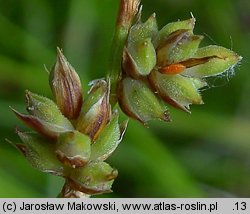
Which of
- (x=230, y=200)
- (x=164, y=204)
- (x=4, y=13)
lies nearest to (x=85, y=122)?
(x=164, y=204)

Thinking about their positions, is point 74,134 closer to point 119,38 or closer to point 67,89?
point 67,89

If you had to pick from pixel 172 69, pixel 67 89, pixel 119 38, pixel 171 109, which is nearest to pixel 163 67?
pixel 172 69

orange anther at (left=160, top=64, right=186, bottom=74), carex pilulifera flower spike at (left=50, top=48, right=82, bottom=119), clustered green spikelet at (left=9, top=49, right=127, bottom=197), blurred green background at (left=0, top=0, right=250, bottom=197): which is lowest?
blurred green background at (left=0, top=0, right=250, bottom=197)

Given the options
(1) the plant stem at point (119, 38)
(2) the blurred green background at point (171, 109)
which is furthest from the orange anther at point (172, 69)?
(2) the blurred green background at point (171, 109)

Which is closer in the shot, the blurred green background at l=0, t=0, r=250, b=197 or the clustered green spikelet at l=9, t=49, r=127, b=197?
the clustered green spikelet at l=9, t=49, r=127, b=197

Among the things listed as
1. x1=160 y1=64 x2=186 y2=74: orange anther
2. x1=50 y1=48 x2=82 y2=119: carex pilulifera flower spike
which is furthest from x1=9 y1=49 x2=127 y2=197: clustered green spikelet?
x1=160 y1=64 x2=186 y2=74: orange anther

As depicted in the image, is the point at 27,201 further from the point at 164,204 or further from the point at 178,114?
the point at 178,114

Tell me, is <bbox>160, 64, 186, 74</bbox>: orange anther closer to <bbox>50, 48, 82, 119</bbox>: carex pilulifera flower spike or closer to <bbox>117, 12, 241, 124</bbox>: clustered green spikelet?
<bbox>117, 12, 241, 124</bbox>: clustered green spikelet

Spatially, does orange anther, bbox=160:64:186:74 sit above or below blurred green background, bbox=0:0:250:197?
above
